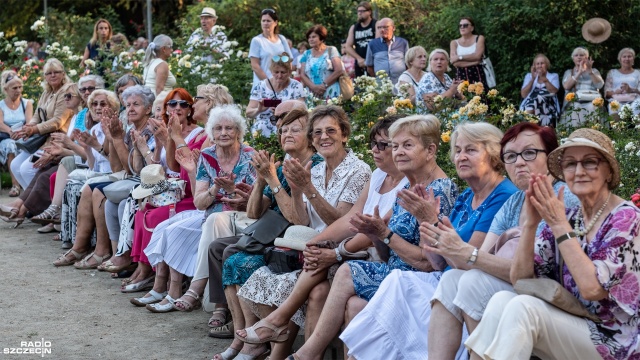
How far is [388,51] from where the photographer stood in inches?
559

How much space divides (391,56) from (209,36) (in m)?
2.44

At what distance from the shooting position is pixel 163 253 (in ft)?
26.7

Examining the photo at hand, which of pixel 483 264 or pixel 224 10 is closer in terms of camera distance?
pixel 483 264

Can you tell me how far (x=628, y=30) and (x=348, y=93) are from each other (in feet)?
16.9

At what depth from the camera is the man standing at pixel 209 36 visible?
45.4 feet

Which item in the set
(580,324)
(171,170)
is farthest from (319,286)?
(171,170)

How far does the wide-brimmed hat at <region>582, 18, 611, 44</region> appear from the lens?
14273 millimetres

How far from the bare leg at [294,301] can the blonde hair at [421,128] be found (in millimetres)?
930

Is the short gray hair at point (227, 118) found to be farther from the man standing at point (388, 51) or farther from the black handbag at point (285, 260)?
the man standing at point (388, 51)

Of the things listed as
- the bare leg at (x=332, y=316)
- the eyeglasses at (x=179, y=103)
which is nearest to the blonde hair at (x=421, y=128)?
the bare leg at (x=332, y=316)

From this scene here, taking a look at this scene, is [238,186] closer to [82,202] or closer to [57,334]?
[57,334]

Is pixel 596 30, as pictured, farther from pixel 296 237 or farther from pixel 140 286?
pixel 296 237

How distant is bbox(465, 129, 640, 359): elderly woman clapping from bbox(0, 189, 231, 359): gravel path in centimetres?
272

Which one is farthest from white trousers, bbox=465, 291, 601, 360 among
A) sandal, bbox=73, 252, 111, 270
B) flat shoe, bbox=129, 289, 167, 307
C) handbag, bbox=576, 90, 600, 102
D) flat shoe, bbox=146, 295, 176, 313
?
handbag, bbox=576, 90, 600, 102
